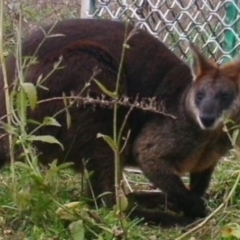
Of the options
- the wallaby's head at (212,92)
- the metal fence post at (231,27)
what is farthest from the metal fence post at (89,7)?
the wallaby's head at (212,92)

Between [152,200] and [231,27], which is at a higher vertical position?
[231,27]

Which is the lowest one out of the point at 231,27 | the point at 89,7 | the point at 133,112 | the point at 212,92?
the point at 89,7

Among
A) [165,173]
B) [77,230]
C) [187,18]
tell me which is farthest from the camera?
[187,18]

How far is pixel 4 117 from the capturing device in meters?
4.32

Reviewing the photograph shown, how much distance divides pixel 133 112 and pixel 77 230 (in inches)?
41.5

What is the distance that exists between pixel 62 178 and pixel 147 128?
621 millimetres

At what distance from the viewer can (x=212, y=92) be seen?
4551 millimetres

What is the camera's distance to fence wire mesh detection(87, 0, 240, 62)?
6.66m

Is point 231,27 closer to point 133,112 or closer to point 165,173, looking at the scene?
point 133,112

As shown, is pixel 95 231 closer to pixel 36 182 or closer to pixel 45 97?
pixel 36 182

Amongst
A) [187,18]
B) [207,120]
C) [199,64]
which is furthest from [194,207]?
[187,18]

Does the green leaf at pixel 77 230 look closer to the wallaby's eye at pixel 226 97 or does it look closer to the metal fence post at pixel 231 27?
the wallaby's eye at pixel 226 97

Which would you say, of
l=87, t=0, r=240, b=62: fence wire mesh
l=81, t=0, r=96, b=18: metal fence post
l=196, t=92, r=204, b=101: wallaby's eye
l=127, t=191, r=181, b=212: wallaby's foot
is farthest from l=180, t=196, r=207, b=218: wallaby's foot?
l=81, t=0, r=96, b=18: metal fence post

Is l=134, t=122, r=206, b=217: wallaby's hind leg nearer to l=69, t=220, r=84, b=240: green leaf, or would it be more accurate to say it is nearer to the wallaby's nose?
the wallaby's nose
